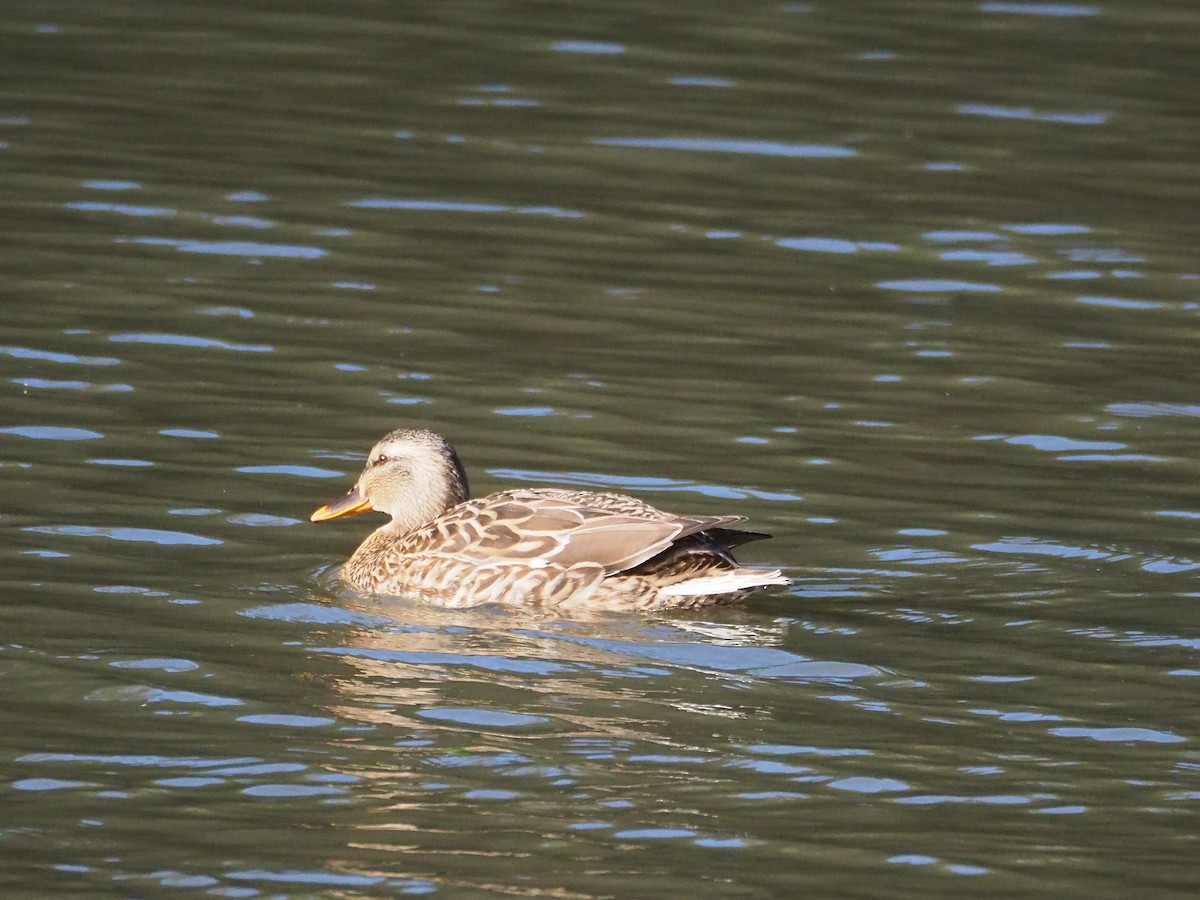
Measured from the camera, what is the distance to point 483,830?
632 centimetres

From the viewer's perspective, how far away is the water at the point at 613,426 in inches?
256

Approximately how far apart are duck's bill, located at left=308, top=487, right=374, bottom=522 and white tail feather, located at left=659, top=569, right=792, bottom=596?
1534 millimetres

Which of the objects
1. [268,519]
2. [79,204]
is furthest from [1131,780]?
[79,204]

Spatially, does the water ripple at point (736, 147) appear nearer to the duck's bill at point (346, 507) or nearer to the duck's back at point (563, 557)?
the duck's bill at point (346, 507)

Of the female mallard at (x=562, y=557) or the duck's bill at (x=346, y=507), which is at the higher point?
the duck's bill at (x=346, y=507)

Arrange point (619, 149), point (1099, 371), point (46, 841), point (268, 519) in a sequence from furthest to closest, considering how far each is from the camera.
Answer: point (619, 149) → point (1099, 371) → point (268, 519) → point (46, 841)

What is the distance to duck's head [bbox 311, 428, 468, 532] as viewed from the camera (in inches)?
375

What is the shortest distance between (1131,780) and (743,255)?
23.3 feet

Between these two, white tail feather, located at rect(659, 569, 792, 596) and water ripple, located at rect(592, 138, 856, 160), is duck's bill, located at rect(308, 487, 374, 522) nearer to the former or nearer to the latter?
white tail feather, located at rect(659, 569, 792, 596)

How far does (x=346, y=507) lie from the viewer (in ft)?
31.4

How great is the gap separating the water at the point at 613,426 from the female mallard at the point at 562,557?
0.16 metres

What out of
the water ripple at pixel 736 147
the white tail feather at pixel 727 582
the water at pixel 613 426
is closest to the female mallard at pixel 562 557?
the white tail feather at pixel 727 582

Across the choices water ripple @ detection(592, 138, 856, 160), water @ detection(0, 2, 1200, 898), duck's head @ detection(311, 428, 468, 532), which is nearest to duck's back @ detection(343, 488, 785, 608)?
water @ detection(0, 2, 1200, 898)

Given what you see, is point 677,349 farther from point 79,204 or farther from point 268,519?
point 79,204
